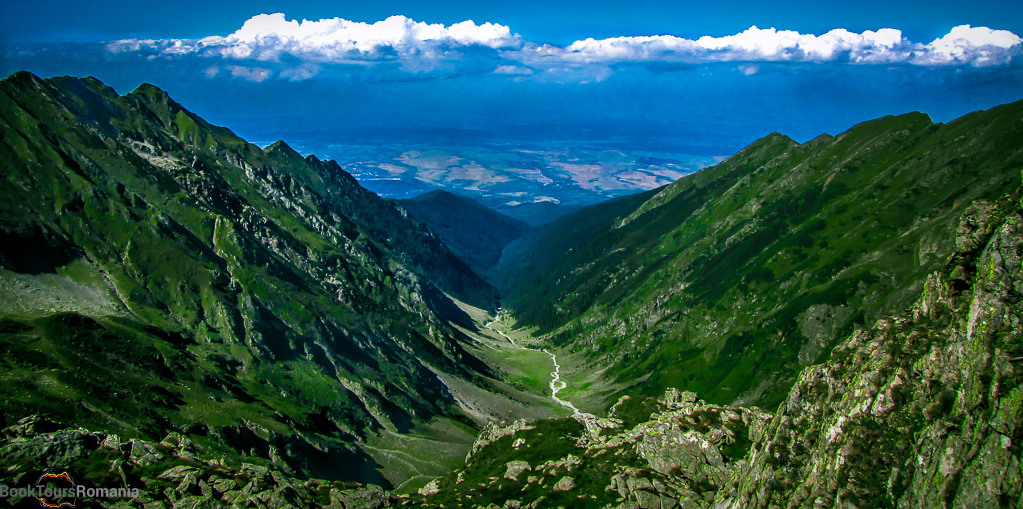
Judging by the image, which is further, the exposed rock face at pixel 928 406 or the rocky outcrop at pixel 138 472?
the rocky outcrop at pixel 138 472

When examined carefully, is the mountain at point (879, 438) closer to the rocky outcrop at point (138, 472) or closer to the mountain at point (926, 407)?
the mountain at point (926, 407)

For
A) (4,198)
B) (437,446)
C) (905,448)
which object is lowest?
(437,446)

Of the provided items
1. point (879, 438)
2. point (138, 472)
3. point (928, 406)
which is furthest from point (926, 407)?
point (138, 472)

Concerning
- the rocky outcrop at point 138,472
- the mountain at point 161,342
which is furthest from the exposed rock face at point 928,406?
the mountain at point 161,342

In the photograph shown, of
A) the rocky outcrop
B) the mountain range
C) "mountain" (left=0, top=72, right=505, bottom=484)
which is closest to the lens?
the mountain range

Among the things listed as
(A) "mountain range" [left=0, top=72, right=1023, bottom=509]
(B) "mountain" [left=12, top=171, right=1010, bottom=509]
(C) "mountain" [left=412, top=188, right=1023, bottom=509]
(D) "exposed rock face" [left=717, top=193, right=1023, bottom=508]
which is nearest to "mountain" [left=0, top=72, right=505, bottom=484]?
(A) "mountain range" [left=0, top=72, right=1023, bottom=509]

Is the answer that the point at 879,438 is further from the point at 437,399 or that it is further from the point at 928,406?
the point at 437,399

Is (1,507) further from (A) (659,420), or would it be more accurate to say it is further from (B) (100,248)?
(B) (100,248)

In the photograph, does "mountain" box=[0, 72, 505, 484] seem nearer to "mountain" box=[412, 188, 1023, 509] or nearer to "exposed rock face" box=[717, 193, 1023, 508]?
"mountain" box=[412, 188, 1023, 509]

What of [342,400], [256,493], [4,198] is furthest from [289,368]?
[256,493]

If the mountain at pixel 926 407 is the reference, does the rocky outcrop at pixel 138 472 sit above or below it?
below

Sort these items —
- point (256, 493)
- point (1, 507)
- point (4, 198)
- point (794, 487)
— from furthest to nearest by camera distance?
point (4, 198) < point (256, 493) < point (1, 507) < point (794, 487)
